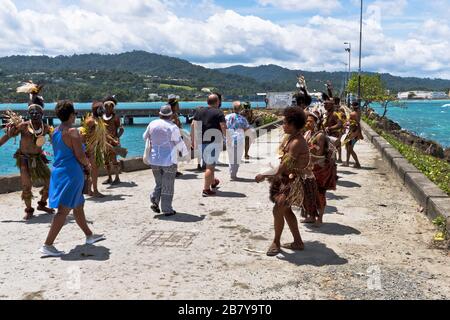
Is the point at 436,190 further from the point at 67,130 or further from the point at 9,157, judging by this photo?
the point at 9,157

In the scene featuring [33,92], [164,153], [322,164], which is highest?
[33,92]

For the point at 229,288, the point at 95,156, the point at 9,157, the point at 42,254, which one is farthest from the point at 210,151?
the point at 9,157

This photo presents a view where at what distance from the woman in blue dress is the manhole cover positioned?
102 cm

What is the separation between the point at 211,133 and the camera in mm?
9086

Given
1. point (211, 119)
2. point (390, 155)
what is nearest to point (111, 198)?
point (211, 119)

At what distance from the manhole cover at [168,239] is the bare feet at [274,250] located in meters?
1.04

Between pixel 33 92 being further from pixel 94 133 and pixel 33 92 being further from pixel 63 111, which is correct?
pixel 63 111

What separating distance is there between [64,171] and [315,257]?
307 centimetres

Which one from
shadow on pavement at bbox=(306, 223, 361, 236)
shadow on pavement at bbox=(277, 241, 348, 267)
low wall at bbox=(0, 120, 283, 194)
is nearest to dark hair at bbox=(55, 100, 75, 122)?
shadow on pavement at bbox=(277, 241, 348, 267)

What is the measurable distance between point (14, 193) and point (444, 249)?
7541mm

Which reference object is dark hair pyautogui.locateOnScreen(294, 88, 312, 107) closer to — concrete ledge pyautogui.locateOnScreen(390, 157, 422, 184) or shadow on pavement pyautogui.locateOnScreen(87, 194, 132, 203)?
concrete ledge pyautogui.locateOnScreen(390, 157, 422, 184)

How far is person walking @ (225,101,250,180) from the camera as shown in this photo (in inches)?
425

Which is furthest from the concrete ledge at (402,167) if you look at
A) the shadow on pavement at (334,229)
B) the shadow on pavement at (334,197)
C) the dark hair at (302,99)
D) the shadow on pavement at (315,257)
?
the shadow on pavement at (315,257)
